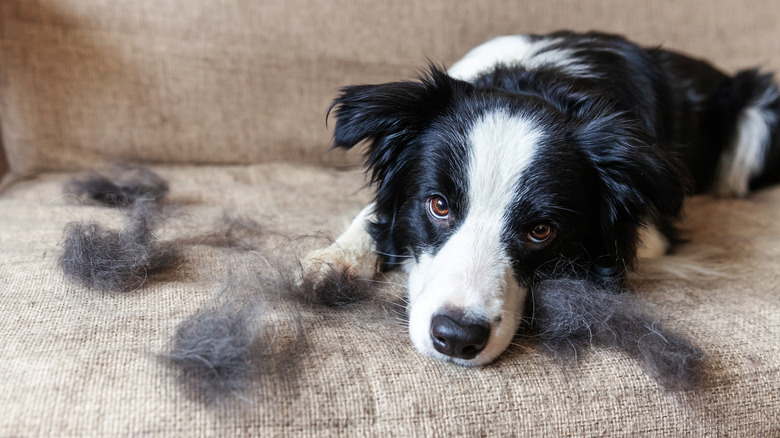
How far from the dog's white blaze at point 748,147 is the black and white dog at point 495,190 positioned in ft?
2.76

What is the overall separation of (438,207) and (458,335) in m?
0.38

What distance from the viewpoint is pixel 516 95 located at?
62.1 inches

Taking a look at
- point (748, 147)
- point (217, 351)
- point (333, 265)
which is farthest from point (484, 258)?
point (748, 147)

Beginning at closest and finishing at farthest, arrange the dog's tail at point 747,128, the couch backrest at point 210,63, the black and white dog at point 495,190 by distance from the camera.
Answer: the black and white dog at point 495,190
the couch backrest at point 210,63
the dog's tail at point 747,128

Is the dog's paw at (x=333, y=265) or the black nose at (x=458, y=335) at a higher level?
the black nose at (x=458, y=335)

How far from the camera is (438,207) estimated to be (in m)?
1.46

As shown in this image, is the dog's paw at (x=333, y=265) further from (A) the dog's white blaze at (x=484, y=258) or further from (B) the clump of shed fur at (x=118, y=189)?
(B) the clump of shed fur at (x=118, y=189)

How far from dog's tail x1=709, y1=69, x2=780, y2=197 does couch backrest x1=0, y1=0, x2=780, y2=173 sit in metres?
0.54

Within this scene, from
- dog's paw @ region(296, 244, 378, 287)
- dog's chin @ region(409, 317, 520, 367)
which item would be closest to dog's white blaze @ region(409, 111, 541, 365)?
dog's chin @ region(409, 317, 520, 367)

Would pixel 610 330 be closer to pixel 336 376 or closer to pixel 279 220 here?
pixel 336 376

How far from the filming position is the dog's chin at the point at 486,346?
3.91ft

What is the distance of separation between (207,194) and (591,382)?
1.42 meters

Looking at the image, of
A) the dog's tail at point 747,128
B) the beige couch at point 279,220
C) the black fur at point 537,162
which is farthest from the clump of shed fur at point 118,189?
the dog's tail at point 747,128

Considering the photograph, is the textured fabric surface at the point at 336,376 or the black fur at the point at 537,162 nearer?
the textured fabric surface at the point at 336,376
